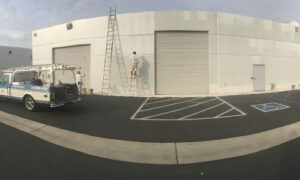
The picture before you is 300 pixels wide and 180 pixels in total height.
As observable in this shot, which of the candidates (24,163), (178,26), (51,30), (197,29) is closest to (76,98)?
(24,163)

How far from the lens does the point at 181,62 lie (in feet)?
47.1

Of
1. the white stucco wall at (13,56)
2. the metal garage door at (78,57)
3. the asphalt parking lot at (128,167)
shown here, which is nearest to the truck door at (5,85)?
the metal garage door at (78,57)

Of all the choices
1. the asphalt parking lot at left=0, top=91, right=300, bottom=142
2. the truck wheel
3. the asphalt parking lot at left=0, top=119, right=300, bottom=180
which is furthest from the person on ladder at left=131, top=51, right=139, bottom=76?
the asphalt parking lot at left=0, top=119, right=300, bottom=180

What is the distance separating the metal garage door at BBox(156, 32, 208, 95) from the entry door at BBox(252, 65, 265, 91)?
513 cm

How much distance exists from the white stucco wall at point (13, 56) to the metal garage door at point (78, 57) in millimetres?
23802

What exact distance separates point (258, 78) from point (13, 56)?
4121 centimetres

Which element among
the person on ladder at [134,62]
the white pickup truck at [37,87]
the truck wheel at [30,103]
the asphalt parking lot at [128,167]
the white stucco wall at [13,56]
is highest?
the white stucco wall at [13,56]

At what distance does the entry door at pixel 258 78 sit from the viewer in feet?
52.5

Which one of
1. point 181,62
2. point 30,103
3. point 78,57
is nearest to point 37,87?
point 30,103

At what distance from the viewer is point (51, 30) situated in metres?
17.6

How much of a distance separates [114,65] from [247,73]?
1153 cm

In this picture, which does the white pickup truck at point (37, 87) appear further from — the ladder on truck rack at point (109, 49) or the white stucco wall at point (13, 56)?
the white stucco wall at point (13, 56)

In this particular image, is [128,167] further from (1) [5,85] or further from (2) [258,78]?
(2) [258,78]

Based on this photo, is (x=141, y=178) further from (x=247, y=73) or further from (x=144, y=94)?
(x=247, y=73)
